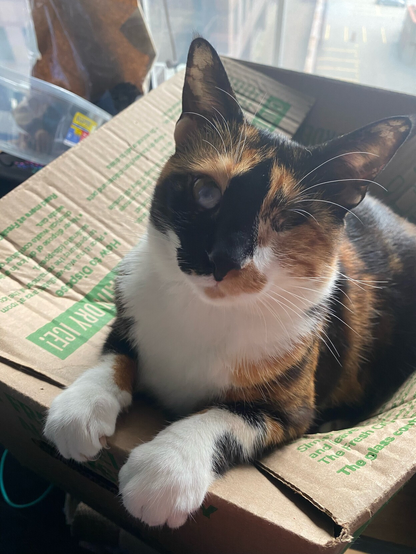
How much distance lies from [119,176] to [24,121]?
2.25 feet

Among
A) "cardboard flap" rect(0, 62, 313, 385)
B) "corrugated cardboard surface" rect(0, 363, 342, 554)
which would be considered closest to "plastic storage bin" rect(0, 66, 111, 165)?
"cardboard flap" rect(0, 62, 313, 385)

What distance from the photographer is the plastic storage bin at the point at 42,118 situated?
1.79m

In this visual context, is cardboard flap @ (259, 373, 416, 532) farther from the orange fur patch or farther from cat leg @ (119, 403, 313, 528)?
the orange fur patch

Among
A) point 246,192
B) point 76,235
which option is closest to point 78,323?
point 76,235

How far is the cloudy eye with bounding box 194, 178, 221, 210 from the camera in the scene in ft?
2.55

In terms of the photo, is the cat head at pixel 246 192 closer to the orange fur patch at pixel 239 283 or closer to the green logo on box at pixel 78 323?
the orange fur patch at pixel 239 283

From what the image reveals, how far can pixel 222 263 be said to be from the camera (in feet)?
2.31

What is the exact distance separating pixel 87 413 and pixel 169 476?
193 mm

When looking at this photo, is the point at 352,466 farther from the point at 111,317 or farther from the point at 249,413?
the point at 111,317

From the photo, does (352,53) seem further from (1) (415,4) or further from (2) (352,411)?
(2) (352,411)

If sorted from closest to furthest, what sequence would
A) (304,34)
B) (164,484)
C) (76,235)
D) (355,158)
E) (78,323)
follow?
(164,484), (355,158), (78,323), (76,235), (304,34)

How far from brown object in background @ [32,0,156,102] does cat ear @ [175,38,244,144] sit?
1147 millimetres

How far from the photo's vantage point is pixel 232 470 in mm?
774

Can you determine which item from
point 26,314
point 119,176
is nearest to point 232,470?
point 26,314
